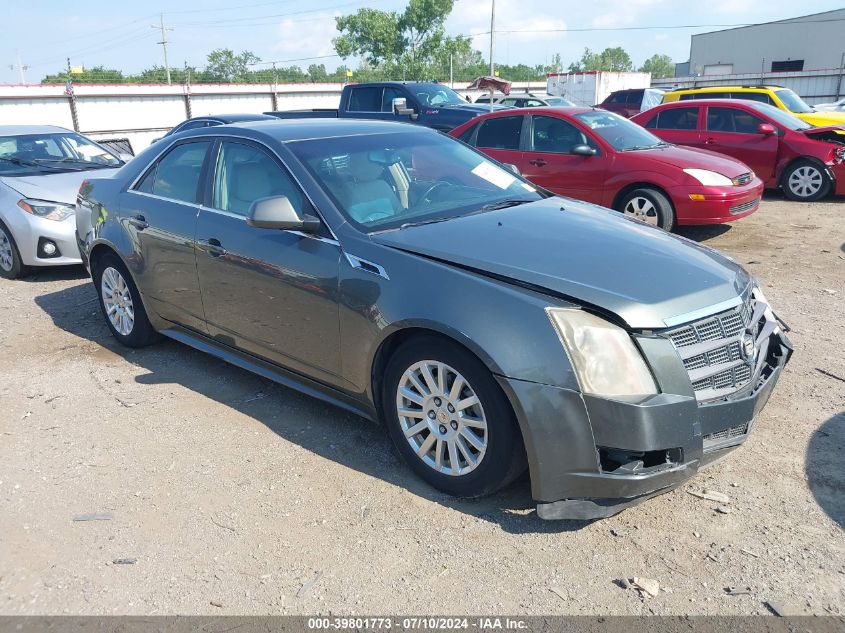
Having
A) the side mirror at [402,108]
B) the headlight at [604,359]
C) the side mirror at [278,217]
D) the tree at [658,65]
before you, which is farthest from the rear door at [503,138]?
the tree at [658,65]

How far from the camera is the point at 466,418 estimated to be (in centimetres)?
323

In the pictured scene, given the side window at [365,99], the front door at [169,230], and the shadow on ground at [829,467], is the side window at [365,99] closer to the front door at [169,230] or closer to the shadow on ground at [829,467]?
the front door at [169,230]

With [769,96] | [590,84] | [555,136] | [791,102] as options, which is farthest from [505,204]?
[590,84]

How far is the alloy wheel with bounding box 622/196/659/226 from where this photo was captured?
27.5ft

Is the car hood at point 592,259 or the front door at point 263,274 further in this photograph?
the front door at point 263,274

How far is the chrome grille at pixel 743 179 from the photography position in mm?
8383

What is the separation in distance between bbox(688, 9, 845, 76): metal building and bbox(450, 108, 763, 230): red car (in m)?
44.8

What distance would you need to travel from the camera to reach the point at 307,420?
14.2ft

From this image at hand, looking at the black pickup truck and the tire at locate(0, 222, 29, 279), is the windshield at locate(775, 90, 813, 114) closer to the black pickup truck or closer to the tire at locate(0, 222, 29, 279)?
the black pickup truck

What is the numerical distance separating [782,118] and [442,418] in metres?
10.4

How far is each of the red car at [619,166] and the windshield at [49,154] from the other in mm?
4833

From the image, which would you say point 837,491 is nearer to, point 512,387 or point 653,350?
point 653,350

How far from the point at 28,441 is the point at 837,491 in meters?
4.38

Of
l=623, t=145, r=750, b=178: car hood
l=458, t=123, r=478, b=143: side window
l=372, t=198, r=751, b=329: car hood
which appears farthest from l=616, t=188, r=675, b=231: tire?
l=372, t=198, r=751, b=329: car hood
